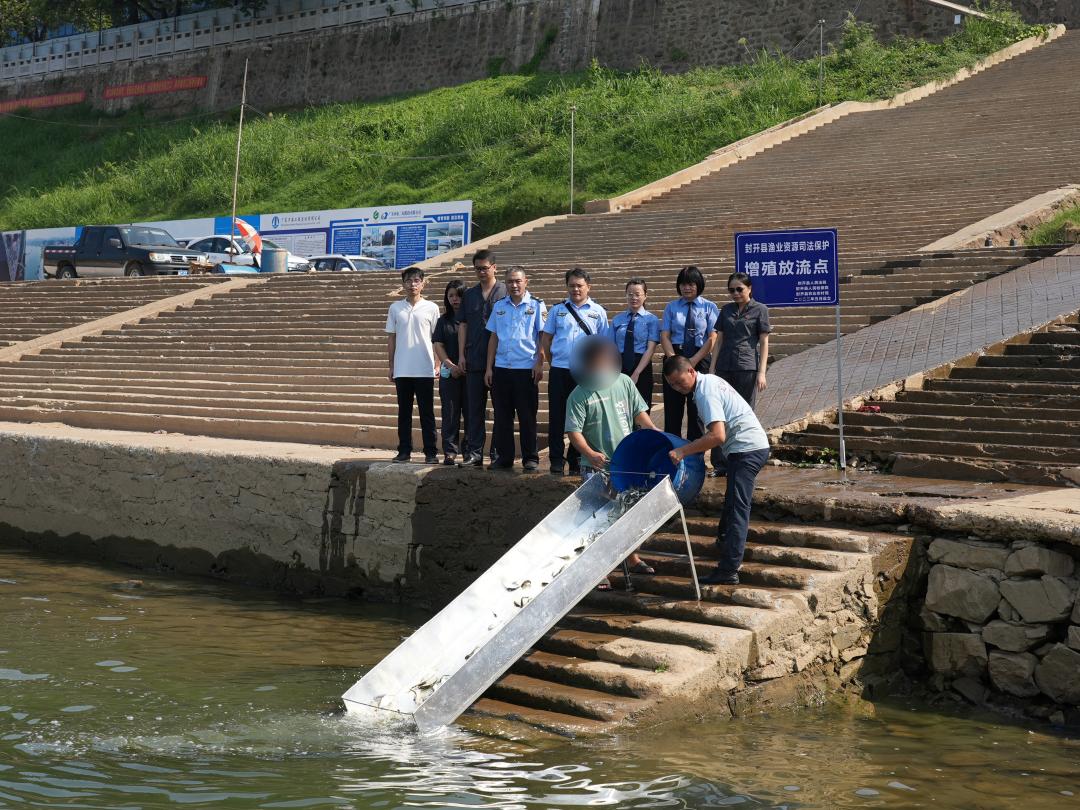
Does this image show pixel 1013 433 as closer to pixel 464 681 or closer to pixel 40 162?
pixel 464 681

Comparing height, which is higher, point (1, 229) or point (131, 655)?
point (1, 229)

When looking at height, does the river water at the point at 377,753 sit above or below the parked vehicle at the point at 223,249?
below

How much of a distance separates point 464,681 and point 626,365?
3.69m

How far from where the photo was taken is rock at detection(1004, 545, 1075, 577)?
23.2 feet

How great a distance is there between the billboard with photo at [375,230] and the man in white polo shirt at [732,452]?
20.2 meters

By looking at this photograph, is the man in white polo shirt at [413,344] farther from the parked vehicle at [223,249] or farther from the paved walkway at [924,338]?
the parked vehicle at [223,249]

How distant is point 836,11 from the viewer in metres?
36.0

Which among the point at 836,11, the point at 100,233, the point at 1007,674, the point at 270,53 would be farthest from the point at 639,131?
the point at 1007,674

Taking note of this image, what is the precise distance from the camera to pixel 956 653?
746 cm

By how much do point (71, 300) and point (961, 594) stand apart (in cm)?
1758

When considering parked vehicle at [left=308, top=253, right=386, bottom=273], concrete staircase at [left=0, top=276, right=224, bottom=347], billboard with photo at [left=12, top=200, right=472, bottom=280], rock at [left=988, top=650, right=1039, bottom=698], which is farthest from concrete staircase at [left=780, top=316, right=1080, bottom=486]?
parked vehicle at [left=308, top=253, right=386, bottom=273]

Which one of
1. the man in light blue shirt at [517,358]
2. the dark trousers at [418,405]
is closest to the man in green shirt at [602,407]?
the man in light blue shirt at [517,358]

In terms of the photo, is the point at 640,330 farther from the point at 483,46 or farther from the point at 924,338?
the point at 483,46

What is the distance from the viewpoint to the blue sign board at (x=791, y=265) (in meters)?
9.23
